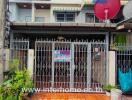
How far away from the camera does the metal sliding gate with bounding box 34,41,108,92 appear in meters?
15.0

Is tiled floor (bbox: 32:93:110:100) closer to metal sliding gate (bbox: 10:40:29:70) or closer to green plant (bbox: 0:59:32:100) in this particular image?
green plant (bbox: 0:59:32:100)

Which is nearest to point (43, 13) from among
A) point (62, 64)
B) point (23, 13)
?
point (23, 13)

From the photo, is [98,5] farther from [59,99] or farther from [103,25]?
[59,99]

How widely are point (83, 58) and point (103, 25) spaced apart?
1.87 metres

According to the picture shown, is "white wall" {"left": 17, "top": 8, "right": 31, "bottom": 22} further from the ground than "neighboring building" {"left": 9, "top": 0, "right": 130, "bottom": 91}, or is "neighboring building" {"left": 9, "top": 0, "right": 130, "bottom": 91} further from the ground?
"white wall" {"left": 17, "top": 8, "right": 31, "bottom": 22}

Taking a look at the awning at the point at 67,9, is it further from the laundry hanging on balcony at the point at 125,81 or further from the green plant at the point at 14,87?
the green plant at the point at 14,87

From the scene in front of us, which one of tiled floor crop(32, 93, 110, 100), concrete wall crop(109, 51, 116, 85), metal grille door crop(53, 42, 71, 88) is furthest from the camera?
metal grille door crop(53, 42, 71, 88)

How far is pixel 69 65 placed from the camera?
15109mm

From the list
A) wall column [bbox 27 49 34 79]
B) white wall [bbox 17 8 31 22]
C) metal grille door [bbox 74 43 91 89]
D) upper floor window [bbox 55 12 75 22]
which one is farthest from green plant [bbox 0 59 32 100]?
white wall [bbox 17 8 31 22]

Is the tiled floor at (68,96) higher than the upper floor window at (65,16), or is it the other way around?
the upper floor window at (65,16)

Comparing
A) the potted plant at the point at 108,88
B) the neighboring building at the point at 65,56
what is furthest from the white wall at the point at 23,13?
the potted plant at the point at 108,88

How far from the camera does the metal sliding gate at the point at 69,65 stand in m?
15.0

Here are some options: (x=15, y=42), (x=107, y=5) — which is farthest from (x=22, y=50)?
(x=107, y=5)

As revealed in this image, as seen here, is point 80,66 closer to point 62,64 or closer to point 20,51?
point 62,64
